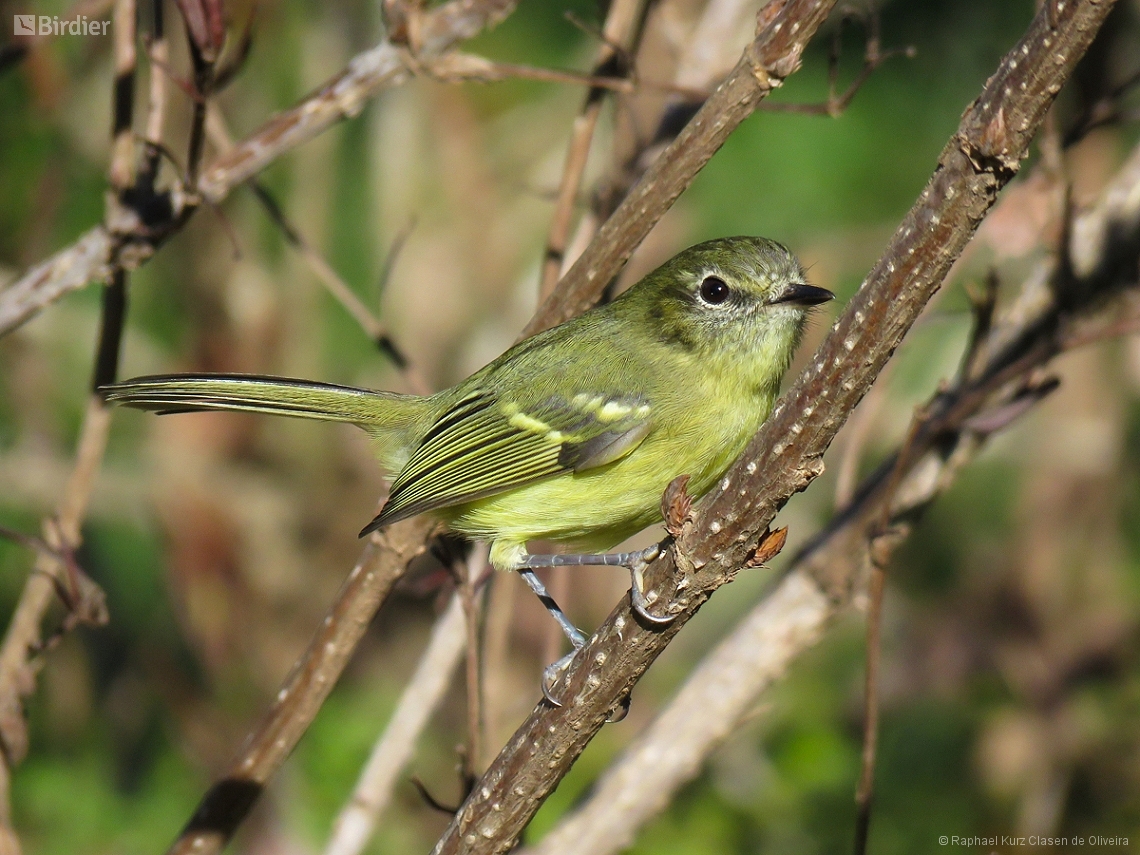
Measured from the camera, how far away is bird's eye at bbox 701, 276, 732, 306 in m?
3.35

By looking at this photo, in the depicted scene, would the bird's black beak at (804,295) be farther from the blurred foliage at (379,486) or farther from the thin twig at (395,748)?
the blurred foliage at (379,486)

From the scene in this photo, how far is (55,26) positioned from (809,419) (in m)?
2.93

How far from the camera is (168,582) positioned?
559 centimetres

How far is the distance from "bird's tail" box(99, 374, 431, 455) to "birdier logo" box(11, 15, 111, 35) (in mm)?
1086

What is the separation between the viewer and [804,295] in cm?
318

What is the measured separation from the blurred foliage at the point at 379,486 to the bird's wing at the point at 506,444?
1.15 metres

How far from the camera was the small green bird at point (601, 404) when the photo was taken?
3115 millimetres

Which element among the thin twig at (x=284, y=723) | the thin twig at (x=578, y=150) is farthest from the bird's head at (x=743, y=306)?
the thin twig at (x=284, y=723)

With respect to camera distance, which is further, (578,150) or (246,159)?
(578,150)

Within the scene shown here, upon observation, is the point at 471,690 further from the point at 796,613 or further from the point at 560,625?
the point at 796,613

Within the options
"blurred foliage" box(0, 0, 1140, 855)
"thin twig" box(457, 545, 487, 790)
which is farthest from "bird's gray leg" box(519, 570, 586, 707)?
"blurred foliage" box(0, 0, 1140, 855)

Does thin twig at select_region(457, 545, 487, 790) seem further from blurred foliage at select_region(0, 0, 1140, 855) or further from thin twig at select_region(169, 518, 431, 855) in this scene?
blurred foliage at select_region(0, 0, 1140, 855)

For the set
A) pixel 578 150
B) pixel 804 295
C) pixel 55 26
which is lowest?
pixel 804 295

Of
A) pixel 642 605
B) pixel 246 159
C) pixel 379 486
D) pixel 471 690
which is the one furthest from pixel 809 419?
pixel 379 486
